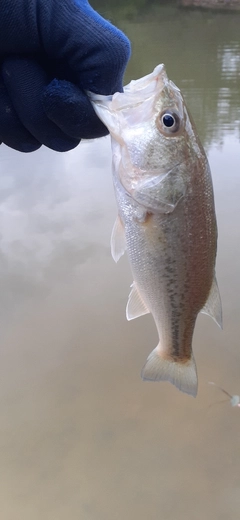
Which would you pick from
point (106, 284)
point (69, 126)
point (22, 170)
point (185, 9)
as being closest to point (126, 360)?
A: point (106, 284)

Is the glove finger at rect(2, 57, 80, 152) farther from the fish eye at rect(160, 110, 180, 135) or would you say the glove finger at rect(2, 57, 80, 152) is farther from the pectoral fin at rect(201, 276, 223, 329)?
the pectoral fin at rect(201, 276, 223, 329)

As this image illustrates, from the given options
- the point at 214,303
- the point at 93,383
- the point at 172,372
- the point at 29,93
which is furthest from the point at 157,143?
the point at 93,383

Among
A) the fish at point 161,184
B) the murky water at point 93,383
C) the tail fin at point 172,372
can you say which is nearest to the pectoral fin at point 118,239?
the fish at point 161,184

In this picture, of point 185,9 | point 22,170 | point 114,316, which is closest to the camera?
point 114,316

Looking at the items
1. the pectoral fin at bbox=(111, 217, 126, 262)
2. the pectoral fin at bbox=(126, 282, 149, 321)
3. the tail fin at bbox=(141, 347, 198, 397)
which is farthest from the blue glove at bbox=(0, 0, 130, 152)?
the tail fin at bbox=(141, 347, 198, 397)

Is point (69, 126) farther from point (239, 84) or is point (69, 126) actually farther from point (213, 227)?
point (239, 84)
